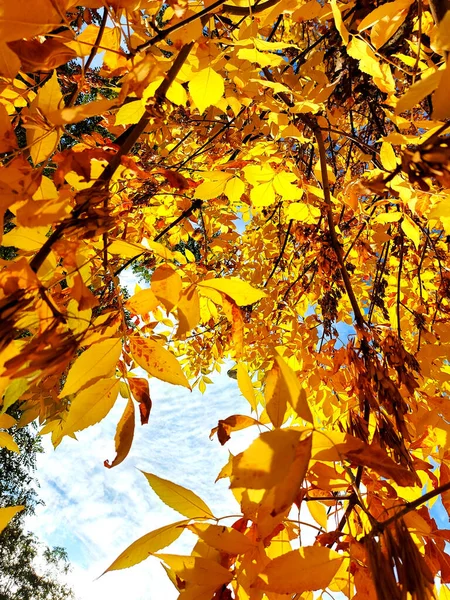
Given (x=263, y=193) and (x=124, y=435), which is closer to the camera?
(x=124, y=435)

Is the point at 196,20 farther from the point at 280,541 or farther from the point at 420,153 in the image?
the point at 280,541

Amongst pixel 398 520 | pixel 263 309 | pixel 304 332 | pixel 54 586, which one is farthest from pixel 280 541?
pixel 54 586

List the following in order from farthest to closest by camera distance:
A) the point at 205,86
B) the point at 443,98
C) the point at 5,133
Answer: the point at 205,86
the point at 5,133
the point at 443,98

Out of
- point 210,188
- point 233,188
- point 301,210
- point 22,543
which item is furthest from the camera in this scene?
point 22,543

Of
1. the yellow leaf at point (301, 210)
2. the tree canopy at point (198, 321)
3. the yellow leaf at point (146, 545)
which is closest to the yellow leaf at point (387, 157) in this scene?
the tree canopy at point (198, 321)

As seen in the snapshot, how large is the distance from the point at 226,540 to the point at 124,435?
15 cm

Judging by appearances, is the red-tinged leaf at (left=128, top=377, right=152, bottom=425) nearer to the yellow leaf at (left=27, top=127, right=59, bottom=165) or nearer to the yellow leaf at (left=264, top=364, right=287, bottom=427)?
the yellow leaf at (left=264, top=364, right=287, bottom=427)

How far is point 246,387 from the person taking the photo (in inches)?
20.0

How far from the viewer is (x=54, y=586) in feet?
26.6

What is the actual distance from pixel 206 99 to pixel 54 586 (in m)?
10.0

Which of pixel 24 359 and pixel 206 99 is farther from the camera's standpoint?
pixel 206 99

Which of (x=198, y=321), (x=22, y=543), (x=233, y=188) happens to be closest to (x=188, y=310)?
(x=198, y=321)

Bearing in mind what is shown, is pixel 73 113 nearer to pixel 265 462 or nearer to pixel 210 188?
A: pixel 265 462

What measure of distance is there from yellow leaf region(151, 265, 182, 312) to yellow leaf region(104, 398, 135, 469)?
0.12 m
